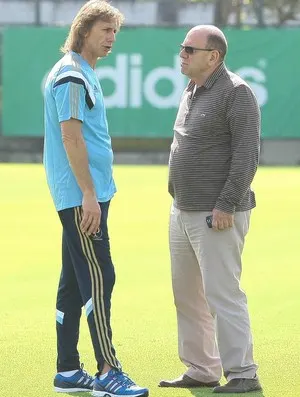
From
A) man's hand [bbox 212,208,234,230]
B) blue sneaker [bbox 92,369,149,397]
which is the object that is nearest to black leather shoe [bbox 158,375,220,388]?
blue sneaker [bbox 92,369,149,397]

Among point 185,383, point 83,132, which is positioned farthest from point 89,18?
point 185,383

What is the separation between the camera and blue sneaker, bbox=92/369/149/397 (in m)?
6.20

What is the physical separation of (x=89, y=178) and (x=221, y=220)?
27.4 inches

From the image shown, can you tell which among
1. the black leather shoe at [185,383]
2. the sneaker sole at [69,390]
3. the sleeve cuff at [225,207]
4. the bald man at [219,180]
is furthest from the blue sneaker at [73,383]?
the sleeve cuff at [225,207]

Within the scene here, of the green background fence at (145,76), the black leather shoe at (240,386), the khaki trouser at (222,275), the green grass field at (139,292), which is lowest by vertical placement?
the green background fence at (145,76)

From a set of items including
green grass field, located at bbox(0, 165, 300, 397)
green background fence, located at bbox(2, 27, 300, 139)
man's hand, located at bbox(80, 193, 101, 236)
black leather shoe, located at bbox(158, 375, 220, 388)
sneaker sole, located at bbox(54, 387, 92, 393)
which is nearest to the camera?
man's hand, located at bbox(80, 193, 101, 236)

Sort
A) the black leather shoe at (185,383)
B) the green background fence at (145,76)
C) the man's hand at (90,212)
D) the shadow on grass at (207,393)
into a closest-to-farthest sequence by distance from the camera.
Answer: the man's hand at (90,212) < the shadow on grass at (207,393) < the black leather shoe at (185,383) < the green background fence at (145,76)

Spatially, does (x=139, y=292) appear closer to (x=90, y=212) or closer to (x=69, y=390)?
(x=69, y=390)

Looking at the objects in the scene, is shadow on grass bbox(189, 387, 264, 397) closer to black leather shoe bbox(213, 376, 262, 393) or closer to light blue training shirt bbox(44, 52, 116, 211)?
black leather shoe bbox(213, 376, 262, 393)

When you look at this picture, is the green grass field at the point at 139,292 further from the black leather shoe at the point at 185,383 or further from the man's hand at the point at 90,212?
the man's hand at the point at 90,212

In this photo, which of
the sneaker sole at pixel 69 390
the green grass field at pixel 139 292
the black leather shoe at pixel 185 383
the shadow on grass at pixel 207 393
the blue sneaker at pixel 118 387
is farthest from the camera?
the green grass field at pixel 139 292

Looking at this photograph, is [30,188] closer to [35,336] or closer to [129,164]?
[129,164]

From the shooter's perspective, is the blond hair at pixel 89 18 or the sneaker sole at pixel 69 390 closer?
the blond hair at pixel 89 18

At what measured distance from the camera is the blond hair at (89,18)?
618cm
